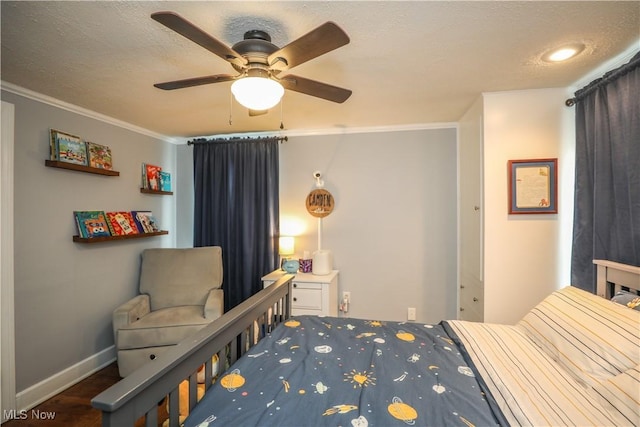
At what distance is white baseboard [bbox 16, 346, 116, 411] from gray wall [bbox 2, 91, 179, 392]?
4cm

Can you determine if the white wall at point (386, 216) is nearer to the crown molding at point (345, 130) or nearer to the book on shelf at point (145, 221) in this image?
the crown molding at point (345, 130)

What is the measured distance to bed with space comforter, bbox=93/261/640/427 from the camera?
92 centimetres

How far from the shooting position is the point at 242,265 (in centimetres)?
327

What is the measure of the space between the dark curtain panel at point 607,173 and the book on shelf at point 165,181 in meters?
3.89

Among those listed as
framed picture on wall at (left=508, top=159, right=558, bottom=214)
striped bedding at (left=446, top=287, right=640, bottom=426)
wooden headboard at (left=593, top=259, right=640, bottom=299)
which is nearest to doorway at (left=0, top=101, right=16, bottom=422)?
striped bedding at (left=446, top=287, right=640, bottom=426)

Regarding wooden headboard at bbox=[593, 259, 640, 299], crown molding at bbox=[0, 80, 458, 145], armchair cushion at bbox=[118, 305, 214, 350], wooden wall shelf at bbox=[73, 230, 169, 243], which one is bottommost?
armchair cushion at bbox=[118, 305, 214, 350]

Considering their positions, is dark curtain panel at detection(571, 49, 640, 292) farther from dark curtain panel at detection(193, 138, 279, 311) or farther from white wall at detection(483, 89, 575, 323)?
dark curtain panel at detection(193, 138, 279, 311)

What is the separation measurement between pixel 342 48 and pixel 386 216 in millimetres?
1882

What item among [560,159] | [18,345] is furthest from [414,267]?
[18,345]

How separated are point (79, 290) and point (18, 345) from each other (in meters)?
0.51

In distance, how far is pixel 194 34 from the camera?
43.4 inches

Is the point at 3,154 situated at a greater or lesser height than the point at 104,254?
greater

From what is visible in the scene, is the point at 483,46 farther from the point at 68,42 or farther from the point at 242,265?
the point at 242,265

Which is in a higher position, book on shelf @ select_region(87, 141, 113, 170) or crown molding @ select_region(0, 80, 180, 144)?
crown molding @ select_region(0, 80, 180, 144)
